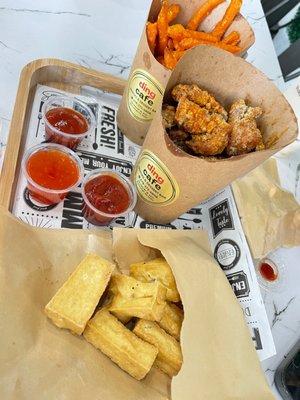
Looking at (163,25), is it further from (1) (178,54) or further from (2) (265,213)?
(2) (265,213)

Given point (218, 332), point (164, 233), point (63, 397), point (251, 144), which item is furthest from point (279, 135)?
point (63, 397)

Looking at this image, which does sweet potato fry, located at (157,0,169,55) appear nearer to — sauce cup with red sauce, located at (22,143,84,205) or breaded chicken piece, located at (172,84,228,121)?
breaded chicken piece, located at (172,84,228,121)

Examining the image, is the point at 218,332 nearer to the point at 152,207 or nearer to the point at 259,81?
the point at 152,207

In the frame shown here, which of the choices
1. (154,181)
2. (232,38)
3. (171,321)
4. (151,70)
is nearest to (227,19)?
(232,38)

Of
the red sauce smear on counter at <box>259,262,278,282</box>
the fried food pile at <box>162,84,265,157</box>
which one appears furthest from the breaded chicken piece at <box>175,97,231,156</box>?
the red sauce smear on counter at <box>259,262,278,282</box>

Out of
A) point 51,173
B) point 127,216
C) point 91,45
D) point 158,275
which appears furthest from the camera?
point 91,45

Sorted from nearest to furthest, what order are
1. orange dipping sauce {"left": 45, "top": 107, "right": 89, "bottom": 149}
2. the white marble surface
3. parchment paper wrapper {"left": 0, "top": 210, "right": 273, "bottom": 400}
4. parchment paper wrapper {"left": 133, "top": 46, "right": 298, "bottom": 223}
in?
parchment paper wrapper {"left": 0, "top": 210, "right": 273, "bottom": 400} < parchment paper wrapper {"left": 133, "top": 46, "right": 298, "bottom": 223} < orange dipping sauce {"left": 45, "top": 107, "right": 89, "bottom": 149} < the white marble surface

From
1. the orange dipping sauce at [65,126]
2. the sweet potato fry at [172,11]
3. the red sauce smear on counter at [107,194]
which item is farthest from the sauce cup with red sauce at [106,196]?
the sweet potato fry at [172,11]
